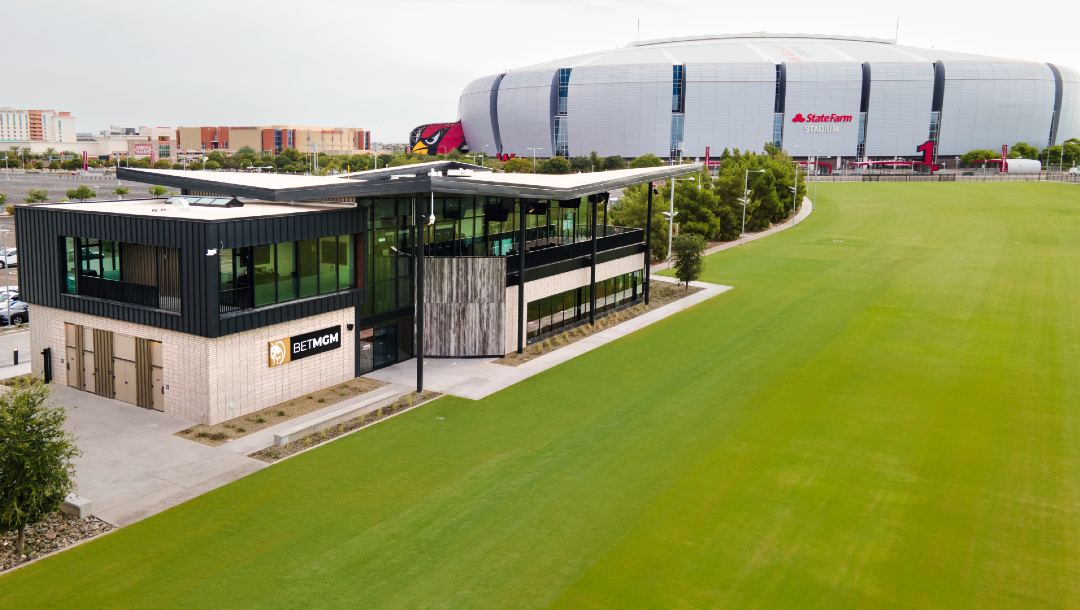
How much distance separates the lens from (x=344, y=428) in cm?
2644

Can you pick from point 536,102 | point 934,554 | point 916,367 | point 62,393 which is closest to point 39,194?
point 62,393

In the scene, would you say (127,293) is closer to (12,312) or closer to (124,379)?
(124,379)

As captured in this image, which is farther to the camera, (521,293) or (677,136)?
(677,136)

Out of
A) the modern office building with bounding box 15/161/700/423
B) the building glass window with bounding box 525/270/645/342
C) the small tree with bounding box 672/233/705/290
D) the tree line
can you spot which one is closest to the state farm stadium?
the tree line

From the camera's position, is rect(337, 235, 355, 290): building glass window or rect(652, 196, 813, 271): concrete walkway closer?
rect(337, 235, 355, 290): building glass window

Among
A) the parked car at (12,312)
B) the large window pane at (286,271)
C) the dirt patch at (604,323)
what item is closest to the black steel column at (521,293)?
the dirt patch at (604,323)

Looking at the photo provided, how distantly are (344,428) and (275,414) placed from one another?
119 inches

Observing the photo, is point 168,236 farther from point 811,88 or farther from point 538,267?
point 811,88

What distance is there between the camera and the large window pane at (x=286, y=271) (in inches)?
1133

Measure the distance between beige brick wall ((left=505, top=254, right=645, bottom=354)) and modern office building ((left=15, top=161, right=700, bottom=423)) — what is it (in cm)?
15

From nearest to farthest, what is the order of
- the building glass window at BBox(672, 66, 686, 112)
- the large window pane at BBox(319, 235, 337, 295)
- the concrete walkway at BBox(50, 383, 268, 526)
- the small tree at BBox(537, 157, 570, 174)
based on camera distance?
the concrete walkway at BBox(50, 383, 268, 526)
the large window pane at BBox(319, 235, 337, 295)
the small tree at BBox(537, 157, 570, 174)
the building glass window at BBox(672, 66, 686, 112)

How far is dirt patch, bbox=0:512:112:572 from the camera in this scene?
18.2 metres

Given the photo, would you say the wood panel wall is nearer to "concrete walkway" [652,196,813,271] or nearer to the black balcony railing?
the black balcony railing

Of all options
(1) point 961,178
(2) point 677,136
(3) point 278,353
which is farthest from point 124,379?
(2) point 677,136
